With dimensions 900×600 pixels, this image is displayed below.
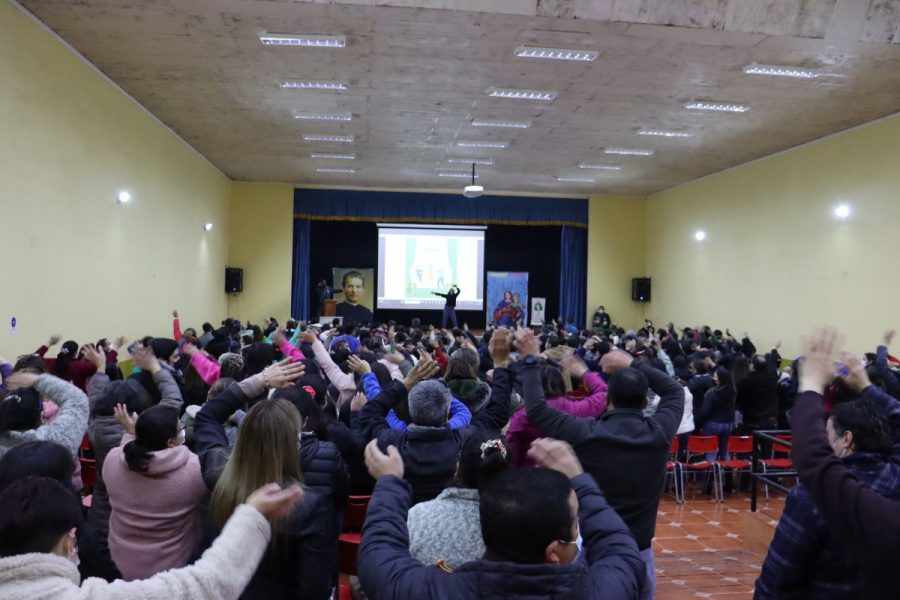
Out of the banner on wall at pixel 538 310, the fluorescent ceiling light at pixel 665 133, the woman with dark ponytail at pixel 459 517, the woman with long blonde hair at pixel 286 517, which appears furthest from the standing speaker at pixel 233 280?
the woman with dark ponytail at pixel 459 517

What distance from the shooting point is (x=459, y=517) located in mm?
1696

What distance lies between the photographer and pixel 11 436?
2590 mm

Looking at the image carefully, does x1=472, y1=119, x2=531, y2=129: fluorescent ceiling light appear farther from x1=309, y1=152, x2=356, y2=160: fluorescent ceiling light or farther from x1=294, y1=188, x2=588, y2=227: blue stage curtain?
x1=294, y1=188, x2=588, y2=227: blue stage curtain

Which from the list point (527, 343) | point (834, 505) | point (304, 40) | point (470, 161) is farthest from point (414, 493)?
point (470, 161)

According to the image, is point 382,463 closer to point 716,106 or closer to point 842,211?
point 716,106

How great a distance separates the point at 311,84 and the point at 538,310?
11425mm

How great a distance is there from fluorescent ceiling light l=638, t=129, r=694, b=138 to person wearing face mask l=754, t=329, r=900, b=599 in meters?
9.60

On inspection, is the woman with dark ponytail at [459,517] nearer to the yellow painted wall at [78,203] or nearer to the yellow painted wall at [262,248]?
the yellow painted wall at [78,203]

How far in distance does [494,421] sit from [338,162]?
11.9 m

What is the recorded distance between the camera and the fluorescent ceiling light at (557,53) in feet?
23.7

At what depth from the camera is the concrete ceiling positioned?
6363mm

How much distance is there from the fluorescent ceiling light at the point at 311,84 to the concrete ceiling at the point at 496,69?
0.15m

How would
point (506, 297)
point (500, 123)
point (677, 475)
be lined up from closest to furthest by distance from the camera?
point (677, 475), point (500, 123), point (506, 297)

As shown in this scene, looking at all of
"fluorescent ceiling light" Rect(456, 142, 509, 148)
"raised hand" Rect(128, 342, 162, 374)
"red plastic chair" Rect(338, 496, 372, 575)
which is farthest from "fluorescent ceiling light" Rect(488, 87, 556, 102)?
"red plastic chair" Rect(338, 496, 372, 575)
